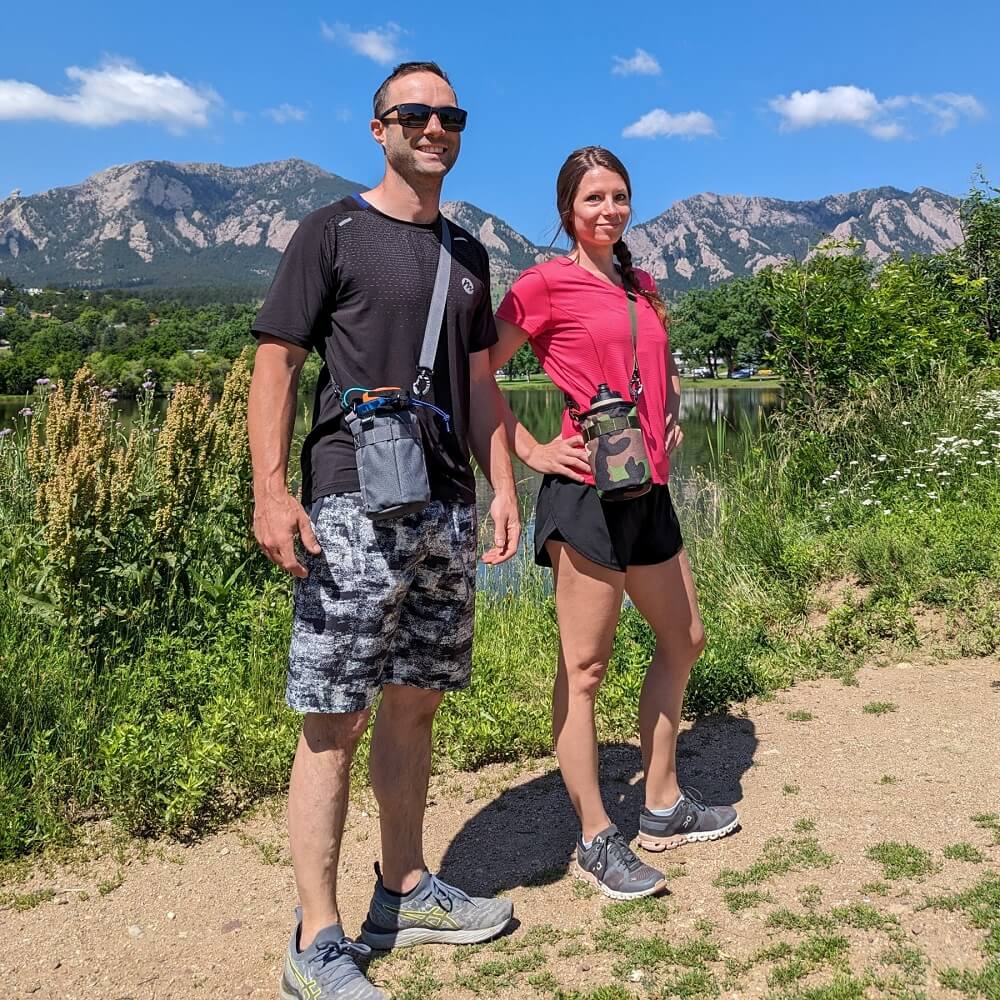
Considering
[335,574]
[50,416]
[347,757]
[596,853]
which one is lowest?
[596,853]

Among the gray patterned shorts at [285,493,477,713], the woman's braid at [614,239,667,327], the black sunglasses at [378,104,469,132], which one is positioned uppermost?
the black sunglasses at [378,104,469,132]

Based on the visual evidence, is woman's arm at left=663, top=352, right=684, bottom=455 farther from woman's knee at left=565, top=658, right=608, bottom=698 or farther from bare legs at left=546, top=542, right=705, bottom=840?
woman's knee at left=565, top=658, right=608, bottom=698

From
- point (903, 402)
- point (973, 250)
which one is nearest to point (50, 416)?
point (903, 402)

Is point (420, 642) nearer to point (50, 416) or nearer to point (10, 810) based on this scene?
point (10, 810)

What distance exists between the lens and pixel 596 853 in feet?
10.2

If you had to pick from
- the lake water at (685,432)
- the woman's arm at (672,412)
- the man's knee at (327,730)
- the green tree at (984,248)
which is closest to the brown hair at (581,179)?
the woman's arm at (672,412)

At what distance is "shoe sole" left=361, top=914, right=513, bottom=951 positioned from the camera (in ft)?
9.34

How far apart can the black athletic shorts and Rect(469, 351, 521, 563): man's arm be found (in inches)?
10.7

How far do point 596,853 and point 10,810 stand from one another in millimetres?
2111

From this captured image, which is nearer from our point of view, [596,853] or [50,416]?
[596,853]

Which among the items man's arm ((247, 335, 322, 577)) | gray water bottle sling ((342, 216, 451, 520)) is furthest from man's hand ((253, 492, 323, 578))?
gray water bottle sling ((342, 216, 451, 520))

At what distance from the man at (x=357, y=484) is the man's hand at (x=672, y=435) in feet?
2.52

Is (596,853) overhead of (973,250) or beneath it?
beneath

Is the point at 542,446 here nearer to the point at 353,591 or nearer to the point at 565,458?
the point at 565,458
